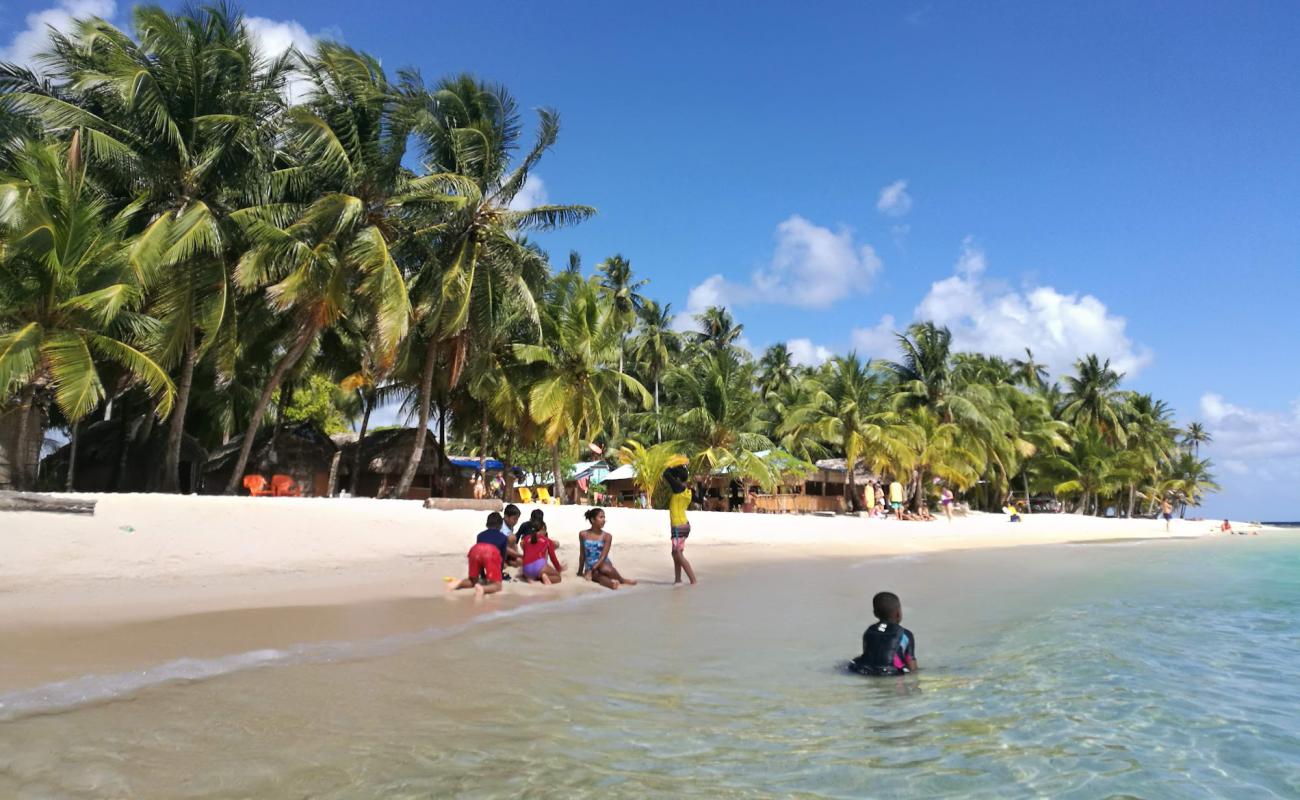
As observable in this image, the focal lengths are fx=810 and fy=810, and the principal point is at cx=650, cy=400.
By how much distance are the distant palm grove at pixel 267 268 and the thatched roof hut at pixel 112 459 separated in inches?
4.5

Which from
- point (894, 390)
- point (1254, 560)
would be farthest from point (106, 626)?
point (894, 390)

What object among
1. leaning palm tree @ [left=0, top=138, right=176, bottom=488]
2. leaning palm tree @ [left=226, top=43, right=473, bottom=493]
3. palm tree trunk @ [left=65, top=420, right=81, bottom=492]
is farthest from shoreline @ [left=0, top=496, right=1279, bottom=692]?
palm tree trunk @ [left=65, top=420, right=81, bottom=492]

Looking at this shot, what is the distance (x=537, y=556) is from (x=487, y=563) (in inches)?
40.6

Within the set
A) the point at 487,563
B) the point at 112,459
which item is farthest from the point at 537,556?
the point at 112,459

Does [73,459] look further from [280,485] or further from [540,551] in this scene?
[540,551]

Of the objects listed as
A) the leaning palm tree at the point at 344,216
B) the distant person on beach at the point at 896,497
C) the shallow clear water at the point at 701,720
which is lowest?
the shallow clear water at the point at 701,720

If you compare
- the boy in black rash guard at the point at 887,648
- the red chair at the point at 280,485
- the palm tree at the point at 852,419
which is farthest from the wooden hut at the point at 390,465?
the boy in black rash guard at the point at 887,648

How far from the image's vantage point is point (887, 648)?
17.9 ft

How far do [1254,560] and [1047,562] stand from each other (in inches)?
320

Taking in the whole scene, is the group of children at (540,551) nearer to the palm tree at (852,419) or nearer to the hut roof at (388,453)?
the hut roof at (388,453)

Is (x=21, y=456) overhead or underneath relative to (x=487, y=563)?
overhead

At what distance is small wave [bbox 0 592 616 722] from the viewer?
403 cm

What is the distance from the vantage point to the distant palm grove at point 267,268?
40.7 feet

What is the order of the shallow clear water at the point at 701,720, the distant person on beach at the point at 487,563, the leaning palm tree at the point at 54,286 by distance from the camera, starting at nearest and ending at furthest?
the shallow clear water at the point at 701,720 < the distant person on beach at the point at 487,563 < the leaning palm tree at the point at 54,286
